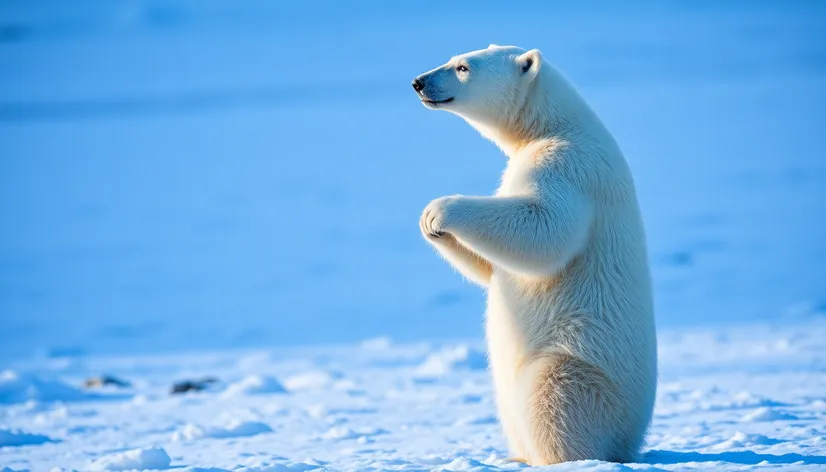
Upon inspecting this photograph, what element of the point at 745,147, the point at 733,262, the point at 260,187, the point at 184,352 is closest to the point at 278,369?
the point at 184,352

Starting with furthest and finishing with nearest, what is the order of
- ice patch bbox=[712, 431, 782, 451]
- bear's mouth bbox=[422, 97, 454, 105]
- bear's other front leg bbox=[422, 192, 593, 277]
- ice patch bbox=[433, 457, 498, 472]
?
bear's mouth bbox=[422, 97, 454, 105]
ice patch bbox=[712, 431, 782, 451]
bear's other front leg bbox=[422, 192, 593, 277]
ice patch bbox=[433, 457, 498, 472]

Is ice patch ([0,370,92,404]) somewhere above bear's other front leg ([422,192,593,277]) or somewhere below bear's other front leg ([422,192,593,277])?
above

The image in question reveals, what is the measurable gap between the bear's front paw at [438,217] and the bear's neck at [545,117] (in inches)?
16.9

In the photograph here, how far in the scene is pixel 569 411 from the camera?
2.97m

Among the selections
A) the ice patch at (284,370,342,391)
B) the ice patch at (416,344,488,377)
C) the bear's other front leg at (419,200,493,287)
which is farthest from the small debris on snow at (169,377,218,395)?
the bear's other front leg at (419,200,493,287)

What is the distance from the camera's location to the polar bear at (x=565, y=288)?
296 centimetres

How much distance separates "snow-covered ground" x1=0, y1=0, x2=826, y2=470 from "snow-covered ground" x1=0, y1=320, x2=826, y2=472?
0.07 ft

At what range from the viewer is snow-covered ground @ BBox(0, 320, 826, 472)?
341 cm

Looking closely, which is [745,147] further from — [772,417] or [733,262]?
[772,417]

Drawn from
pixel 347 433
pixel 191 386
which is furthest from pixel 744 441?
pixel 191 386

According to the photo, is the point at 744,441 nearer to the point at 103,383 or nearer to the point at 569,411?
the point at 569,411

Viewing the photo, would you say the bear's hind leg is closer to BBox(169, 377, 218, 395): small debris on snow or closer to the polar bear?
the polar bear

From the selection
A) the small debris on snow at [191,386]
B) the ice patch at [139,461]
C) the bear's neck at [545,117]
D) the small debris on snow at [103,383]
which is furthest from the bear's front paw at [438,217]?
the small debris on snow at [103,383]

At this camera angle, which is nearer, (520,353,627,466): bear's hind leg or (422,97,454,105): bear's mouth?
Answer: (520,353,627,466): bear's hind leg
